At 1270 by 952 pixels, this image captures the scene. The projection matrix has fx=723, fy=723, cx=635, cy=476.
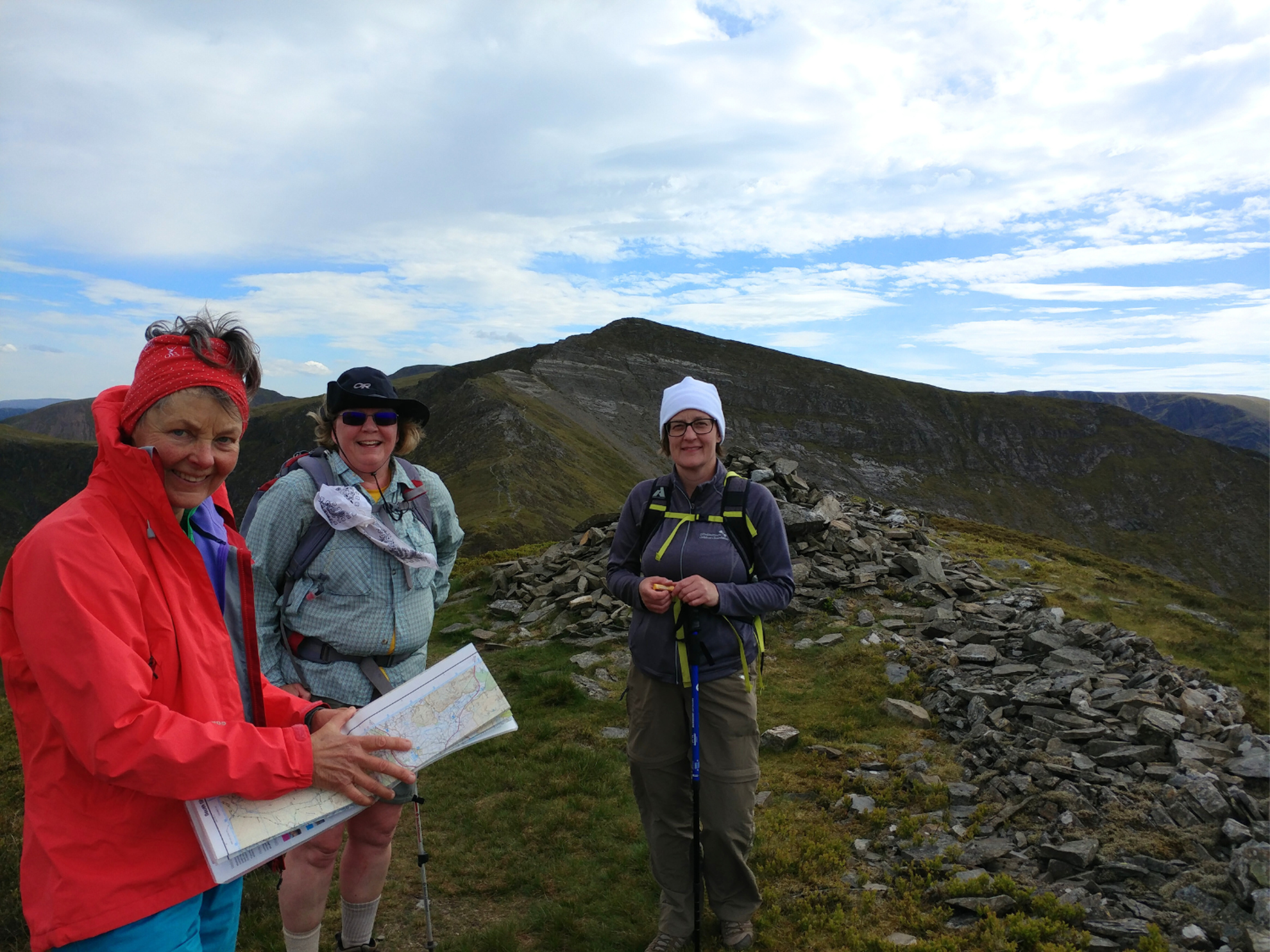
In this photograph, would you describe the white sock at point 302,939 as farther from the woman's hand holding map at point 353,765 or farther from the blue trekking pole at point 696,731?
the blue trekking pole at point 696,731

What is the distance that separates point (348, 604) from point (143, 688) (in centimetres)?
185

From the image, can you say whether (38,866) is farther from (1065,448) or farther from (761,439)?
(1065,448)

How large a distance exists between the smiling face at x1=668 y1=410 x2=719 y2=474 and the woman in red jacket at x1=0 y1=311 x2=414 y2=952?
261cm

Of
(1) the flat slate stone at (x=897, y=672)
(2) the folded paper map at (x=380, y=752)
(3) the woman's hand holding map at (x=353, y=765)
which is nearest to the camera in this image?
(2) the folded paper map at (x=380, y=752)

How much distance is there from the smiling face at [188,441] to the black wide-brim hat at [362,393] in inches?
62.4

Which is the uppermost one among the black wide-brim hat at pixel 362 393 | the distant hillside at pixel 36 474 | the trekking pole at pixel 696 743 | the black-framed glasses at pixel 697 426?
the black wide-brim hat at pixel 362 393

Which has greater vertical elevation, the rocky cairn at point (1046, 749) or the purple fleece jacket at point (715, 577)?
the purple fleece jacket at point (715, 577)

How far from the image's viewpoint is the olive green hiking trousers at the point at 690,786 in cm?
458

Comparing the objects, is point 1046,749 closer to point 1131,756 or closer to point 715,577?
point 1131,756

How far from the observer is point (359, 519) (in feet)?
12.6

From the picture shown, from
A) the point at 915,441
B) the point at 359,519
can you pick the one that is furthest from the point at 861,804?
the point at 915,441

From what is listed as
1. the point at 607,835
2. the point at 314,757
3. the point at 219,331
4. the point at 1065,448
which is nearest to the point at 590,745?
the point at 607,835

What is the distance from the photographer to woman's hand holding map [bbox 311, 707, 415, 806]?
2521mm

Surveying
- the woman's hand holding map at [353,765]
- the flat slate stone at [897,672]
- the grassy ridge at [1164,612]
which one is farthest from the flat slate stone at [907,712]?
the woman's hand holding map at [353,765]
